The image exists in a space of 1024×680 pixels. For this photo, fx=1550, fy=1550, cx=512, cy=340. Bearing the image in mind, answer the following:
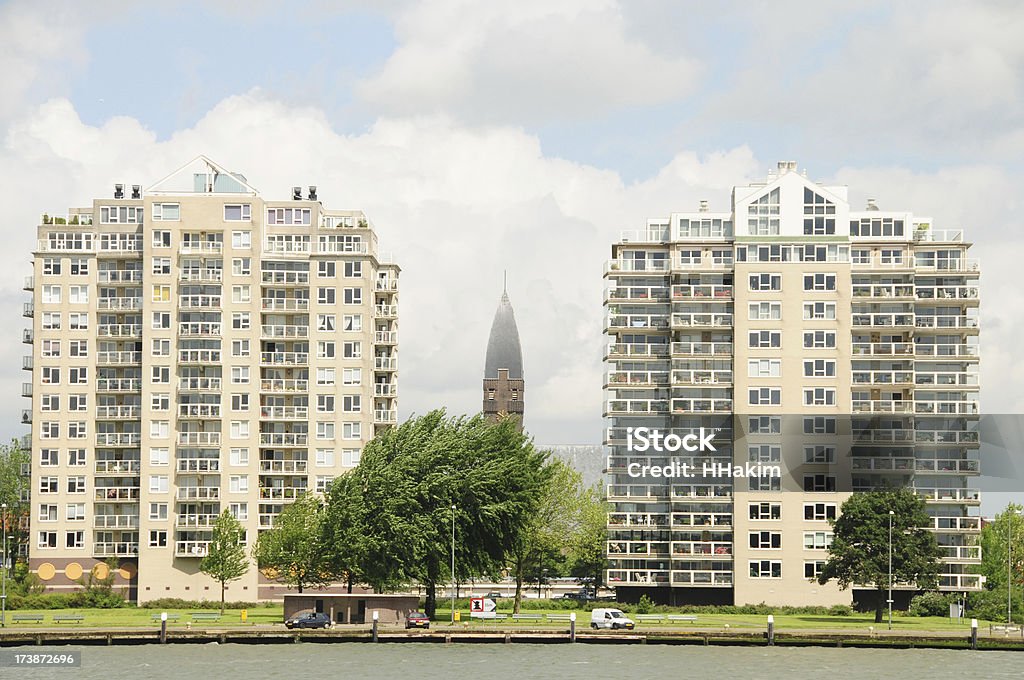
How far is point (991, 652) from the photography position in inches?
4847

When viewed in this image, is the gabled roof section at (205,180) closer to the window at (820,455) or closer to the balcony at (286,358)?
the balcony at (286,358)

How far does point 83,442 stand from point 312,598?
50228 mm

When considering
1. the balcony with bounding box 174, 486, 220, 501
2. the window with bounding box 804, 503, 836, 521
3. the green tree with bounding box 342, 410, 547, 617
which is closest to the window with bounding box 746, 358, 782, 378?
the window with bounding box 804, 503, 836, 521

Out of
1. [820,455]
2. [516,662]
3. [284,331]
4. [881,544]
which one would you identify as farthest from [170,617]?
[820,455]

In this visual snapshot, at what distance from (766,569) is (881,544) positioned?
17.0 meters

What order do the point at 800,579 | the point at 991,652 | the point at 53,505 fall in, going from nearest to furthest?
the point at 991,652, the point at 800,579, the point at 53,505

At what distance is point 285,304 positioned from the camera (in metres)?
175

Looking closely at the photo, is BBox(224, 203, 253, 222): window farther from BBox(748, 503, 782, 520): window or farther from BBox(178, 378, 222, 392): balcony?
BBox(748, 503, 782, 520): window

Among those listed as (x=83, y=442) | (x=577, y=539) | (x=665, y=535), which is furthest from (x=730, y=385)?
(x=83, y=442)

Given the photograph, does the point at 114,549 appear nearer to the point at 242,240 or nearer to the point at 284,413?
the point at 284,413

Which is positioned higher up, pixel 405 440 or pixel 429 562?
pixel 405 440

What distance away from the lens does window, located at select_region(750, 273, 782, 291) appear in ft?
542

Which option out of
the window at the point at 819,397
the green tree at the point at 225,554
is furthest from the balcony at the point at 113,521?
the window at the point at 819,397

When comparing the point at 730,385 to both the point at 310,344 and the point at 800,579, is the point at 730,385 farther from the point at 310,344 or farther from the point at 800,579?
the point at 310,344
